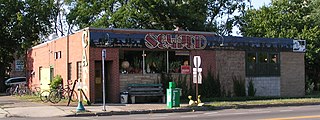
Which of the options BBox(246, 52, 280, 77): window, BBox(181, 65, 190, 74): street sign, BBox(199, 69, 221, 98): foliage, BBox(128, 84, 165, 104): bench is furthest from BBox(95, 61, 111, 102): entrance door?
BBox(246, 52, 280, 77): window

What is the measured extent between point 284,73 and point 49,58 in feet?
54.5

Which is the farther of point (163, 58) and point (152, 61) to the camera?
point (163, 58)

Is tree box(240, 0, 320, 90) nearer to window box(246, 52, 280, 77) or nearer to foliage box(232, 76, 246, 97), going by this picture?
window box(246, 52, 280, 77)

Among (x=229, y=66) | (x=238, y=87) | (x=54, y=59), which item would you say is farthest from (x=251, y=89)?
(x=54, y=59)

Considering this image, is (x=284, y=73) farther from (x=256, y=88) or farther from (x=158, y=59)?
(x=158, y=59)

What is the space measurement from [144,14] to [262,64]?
1706cm

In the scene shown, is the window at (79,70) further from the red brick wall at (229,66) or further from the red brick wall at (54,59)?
the red brick wall at (229,66)

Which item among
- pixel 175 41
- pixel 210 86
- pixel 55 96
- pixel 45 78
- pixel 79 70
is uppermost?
pixel 175 41

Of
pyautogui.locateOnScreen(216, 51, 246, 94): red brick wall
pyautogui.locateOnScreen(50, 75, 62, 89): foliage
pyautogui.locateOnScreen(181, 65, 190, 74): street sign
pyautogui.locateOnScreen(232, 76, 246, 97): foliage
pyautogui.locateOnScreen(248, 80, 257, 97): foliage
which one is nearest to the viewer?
pyautogui.locateOnScreen(181, 65, 190, 74): street sign

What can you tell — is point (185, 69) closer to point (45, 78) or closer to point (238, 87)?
point (238, 87)

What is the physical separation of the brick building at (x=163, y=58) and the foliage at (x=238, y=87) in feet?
0.82

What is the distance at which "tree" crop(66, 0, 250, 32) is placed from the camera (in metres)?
44.8

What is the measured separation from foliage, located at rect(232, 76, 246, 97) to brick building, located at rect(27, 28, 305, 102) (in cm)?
25

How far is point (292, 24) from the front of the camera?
145 ft
